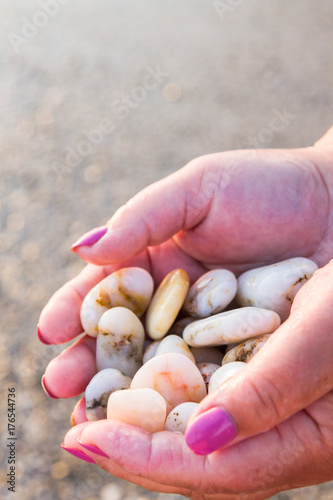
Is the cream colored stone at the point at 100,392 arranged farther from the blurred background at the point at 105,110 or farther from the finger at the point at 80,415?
the blurred background at the point at 105,110

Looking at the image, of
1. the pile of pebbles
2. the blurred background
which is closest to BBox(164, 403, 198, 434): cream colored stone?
the pile of pebbles

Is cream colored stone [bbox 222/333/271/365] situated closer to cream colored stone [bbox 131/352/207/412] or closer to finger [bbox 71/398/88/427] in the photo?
cream colored stone [bbox 131/352/207/412]

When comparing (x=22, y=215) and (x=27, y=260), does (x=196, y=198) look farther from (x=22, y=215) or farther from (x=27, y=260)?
(x=22, y=215)

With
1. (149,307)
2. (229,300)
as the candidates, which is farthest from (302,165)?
(149,307)

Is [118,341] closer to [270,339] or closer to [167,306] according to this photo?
[167,306]

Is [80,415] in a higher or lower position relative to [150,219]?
lower

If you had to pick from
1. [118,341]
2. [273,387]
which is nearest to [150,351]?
[118,341]
